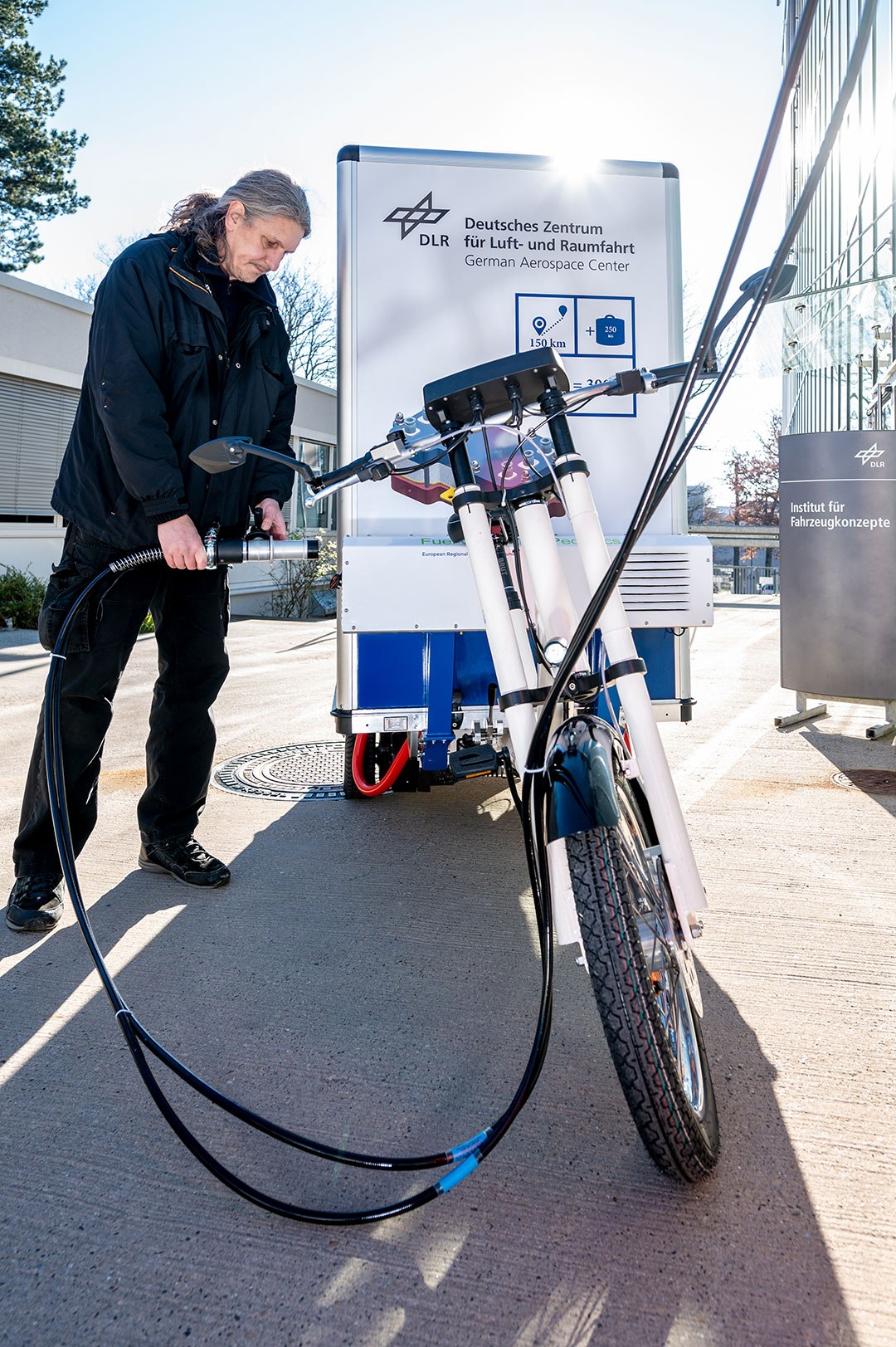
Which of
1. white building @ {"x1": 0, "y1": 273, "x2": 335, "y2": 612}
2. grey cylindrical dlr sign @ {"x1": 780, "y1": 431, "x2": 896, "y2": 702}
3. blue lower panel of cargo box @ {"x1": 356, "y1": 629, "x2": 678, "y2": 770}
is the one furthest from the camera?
white building @ {"x1": 0, "y1": 273, "x2": 335, "y2": 612}

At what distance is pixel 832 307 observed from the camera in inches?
330

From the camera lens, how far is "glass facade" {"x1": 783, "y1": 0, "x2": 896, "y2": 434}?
8234mm

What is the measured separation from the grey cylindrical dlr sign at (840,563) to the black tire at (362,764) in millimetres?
3286

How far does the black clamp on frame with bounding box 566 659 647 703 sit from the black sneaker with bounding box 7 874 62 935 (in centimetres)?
198

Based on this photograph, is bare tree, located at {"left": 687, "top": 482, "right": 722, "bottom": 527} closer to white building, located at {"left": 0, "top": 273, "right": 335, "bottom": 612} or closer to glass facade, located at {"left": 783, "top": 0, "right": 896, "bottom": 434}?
glass facade, located at {"left": 783, "top": 0, "right": 896, "bottom": 434}

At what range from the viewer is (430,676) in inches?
157

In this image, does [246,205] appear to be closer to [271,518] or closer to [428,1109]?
[271,518]

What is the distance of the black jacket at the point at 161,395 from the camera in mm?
3160

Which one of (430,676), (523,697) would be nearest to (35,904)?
(430,676)

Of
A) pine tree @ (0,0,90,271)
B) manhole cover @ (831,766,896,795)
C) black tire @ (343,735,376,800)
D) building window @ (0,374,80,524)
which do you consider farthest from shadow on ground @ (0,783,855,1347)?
pine tree @ (0,0,90,271)

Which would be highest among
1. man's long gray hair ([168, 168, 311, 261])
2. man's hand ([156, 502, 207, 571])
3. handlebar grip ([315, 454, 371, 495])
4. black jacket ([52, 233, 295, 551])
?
man's long gray hair ([168, 168, 311, 261])

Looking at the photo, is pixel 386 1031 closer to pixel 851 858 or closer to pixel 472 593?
pixel 472 593

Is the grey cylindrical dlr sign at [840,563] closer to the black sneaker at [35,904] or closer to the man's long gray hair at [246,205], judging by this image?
the man's long gray hair at [246,205]

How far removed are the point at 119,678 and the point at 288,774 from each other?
205 centimetres
